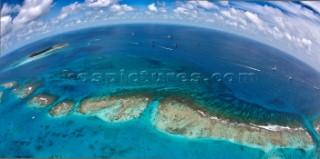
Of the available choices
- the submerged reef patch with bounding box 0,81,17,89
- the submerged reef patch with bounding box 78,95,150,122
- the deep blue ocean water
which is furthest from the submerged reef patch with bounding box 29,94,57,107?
the submerged reef patch with bounding box 0,81,17,89

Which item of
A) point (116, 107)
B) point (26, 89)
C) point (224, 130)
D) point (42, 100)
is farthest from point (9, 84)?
point (224, 130)

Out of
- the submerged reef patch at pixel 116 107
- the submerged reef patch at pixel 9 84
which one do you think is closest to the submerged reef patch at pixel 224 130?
the submerged reef patch at pixel 116 107

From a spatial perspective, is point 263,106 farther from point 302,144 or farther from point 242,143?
point 242,143

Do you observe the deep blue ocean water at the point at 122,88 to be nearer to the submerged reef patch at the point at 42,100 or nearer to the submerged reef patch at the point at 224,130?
the submerged reef patch at the point at 42,100

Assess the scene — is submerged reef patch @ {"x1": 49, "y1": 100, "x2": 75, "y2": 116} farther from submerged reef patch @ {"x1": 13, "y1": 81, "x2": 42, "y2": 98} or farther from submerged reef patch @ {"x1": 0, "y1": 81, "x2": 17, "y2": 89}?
submerged reef patch @ {"x1": 0, "y1": 81, "x2": 17, "y2": 89}

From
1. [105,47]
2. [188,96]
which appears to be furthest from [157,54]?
[188,96]

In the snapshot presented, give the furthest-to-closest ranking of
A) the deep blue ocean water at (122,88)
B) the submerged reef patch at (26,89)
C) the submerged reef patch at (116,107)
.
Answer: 1. the submerged reef patch at (26,89)
2. the submerged reef patch at (116,107)
3. the deep blue ocean water at (122,88)

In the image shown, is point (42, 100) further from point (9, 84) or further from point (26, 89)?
point (9, 84)

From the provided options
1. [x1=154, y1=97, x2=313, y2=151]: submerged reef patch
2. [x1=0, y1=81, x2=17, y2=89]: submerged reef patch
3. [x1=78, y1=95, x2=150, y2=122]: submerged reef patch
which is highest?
[x1=0, y1=81, x2=17, y2=89]: submerged reef patch
